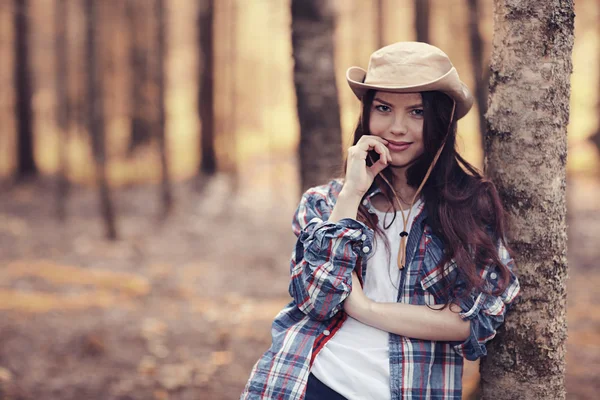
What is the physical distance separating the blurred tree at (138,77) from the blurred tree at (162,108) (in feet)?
19.0

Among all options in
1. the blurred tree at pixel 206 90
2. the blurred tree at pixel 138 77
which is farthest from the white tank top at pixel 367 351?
the blurred tree at pixel 138 77

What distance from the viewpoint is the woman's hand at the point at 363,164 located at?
2.22 meters

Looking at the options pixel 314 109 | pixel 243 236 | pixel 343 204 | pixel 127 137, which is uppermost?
pixel 314 109

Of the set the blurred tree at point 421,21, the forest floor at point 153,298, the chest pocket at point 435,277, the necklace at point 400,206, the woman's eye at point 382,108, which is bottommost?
the forest floor at point 153,298

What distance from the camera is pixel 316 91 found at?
13.2ft

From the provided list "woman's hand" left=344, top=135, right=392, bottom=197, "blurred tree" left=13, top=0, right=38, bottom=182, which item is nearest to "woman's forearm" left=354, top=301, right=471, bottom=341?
"woman's hand" left=344, top=135, right=392, bottom=197

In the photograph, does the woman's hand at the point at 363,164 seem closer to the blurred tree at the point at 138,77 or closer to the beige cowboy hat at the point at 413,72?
the beige cowboy hat at the point at 413,72

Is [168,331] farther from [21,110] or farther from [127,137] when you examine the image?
[127,137]

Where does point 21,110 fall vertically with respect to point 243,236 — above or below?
above

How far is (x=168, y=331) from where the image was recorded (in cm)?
650

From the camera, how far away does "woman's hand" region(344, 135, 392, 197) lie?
222 cm

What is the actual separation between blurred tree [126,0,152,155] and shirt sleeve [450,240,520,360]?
18.5m

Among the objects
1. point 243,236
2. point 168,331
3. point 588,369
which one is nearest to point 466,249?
point 588,369

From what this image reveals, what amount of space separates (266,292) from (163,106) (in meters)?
7.05
